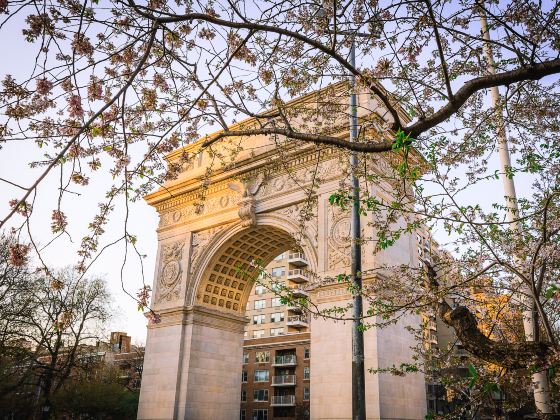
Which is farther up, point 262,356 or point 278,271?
point 278,271

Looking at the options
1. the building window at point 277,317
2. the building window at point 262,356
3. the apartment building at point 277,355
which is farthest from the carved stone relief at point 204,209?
the building window at point 262,356

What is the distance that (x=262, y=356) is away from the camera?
48.7 metres

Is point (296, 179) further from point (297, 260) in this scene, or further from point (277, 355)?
point (277, 355)

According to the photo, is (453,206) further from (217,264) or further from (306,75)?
(217,264)

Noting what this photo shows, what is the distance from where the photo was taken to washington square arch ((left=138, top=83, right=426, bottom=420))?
15453mm

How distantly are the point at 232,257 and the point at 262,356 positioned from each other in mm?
29876

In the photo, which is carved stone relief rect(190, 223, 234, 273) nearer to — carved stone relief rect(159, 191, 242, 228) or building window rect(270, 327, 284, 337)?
carved stone relief rect(159, 191, 242, 228)

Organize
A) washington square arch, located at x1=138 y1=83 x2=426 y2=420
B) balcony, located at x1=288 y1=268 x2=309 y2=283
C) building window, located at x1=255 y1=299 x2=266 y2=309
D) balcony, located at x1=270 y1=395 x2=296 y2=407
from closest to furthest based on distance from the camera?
washington square arch, located at x1=138 y1=83 x2=426 y2=420
balcony, located at x1=270 y1=395 x2=296 y2=407
balcony, located at x1=288 y1=268 x2=309 y2=283
building window, located at x1=255 y1=299 x2=266 y2=309

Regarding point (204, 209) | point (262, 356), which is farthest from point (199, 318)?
point (262, 356)

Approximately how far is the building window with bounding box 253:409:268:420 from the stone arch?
29029 millimetres

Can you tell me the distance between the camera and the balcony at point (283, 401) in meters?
45.6

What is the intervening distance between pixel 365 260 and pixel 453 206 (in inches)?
382

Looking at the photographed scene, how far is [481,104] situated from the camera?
28.8ft

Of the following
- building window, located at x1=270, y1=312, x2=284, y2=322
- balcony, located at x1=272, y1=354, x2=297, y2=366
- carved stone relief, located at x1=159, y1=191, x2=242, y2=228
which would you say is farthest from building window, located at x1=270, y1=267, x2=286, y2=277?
carved stone relief, located at x1=159, y1=191, x2=242, y2=228
